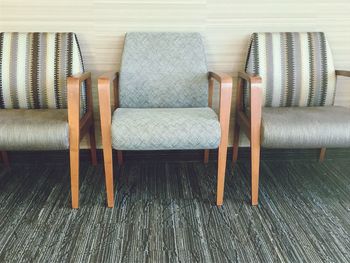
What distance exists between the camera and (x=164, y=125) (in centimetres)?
138

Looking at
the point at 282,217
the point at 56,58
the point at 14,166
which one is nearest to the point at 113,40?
the point at 56,58

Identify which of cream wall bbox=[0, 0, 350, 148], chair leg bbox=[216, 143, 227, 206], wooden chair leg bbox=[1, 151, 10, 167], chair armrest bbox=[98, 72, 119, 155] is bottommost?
wooden chair leg bbox=[1, 151, 10, 167]

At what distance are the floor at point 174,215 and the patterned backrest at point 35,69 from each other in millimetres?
450

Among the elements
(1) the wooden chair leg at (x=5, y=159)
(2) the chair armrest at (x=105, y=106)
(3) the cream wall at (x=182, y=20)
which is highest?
(3) the cream wall at (x=182, y=20)

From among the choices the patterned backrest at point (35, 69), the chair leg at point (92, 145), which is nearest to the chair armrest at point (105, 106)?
the patterned backrest at point (35, 69)

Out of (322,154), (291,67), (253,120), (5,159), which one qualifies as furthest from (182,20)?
(5,159)

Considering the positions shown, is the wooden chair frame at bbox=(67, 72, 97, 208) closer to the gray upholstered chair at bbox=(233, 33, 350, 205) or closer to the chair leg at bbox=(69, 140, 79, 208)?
the chair leg at bbox=(69, 140, 79, 208)

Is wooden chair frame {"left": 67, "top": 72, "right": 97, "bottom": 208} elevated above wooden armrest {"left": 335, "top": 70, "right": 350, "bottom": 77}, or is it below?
below

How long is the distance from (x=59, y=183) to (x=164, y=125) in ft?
2.56

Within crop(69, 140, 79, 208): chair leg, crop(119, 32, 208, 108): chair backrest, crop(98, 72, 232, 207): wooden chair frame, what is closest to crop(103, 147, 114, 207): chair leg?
crop(98, 72, 232, 207): wooden chair frame

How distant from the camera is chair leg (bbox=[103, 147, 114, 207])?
146cm

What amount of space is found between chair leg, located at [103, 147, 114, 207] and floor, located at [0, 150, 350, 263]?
5 cm

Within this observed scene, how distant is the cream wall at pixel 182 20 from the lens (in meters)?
1.78

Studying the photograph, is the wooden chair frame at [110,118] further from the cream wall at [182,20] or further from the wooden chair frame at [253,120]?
the cream wall at [182,20]
